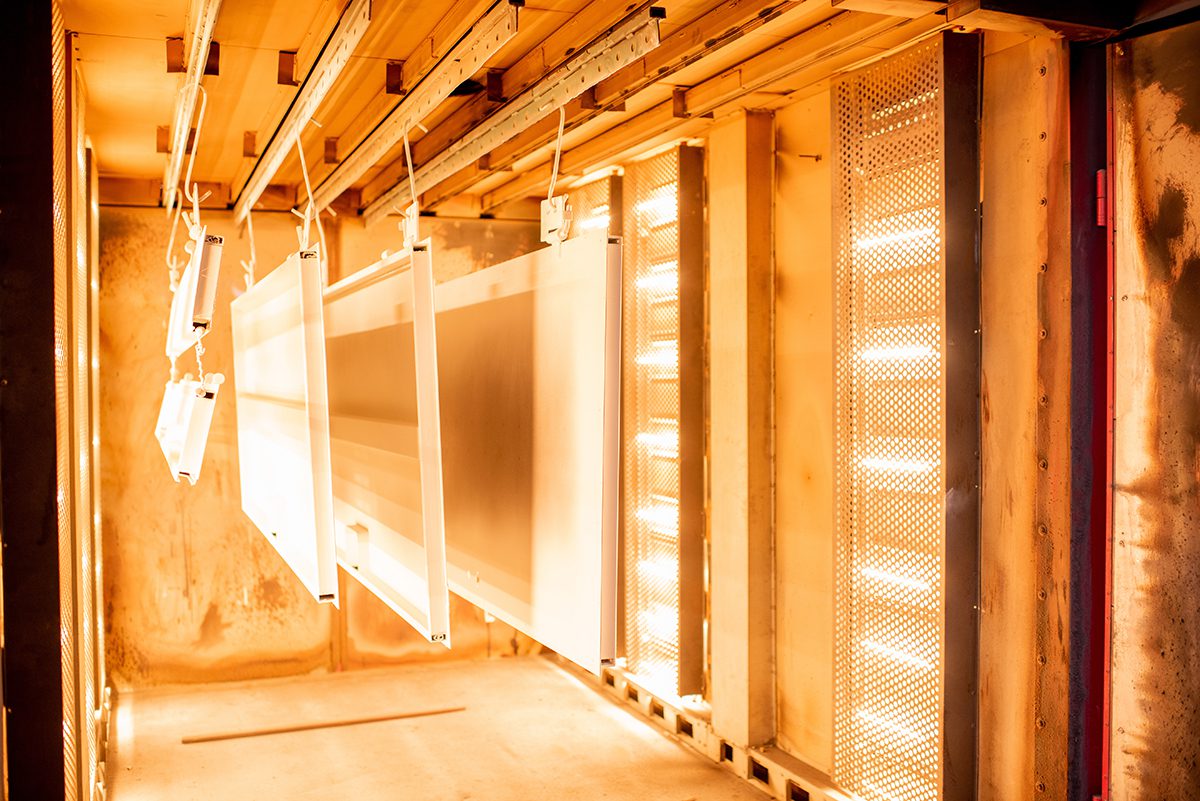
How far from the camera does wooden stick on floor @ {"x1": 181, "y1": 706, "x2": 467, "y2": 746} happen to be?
17.0 ft

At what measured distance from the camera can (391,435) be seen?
7.94ft

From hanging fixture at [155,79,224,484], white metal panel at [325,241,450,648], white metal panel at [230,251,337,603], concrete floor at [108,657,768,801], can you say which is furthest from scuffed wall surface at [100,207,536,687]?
white metal panel at [325,241,450,648]

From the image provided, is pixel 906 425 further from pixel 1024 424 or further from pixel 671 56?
pixel 671 56

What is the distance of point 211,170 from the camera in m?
5.88

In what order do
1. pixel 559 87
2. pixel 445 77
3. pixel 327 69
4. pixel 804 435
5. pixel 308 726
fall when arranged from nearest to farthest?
pixel 327 69
pixel 445 77
pixel 559 87
pixel 804 435
pixel 308 726

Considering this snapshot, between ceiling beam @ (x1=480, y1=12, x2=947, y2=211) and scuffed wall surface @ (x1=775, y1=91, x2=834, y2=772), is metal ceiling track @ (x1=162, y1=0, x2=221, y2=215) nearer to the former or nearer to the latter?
ceiling beam @ (x1=480, y1=12, x2=947, y2=211)

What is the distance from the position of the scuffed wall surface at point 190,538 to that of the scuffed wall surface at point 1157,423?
4.47 m

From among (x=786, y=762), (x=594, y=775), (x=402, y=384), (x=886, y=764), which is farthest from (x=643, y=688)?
(x=402, y=384)

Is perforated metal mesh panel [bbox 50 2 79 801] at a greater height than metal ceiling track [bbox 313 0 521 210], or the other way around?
metal ceiling track [bbox 313 0 521 210]

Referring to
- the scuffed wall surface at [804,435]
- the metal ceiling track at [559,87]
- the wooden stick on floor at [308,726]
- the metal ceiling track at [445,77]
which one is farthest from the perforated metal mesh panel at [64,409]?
the wooden stick on floor at [308,726]

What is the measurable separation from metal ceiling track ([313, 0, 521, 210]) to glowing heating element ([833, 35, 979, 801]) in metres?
1.47

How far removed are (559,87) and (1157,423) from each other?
2019 mm

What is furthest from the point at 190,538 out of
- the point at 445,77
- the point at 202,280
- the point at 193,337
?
the point at 445,77

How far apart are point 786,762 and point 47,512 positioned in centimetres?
329
